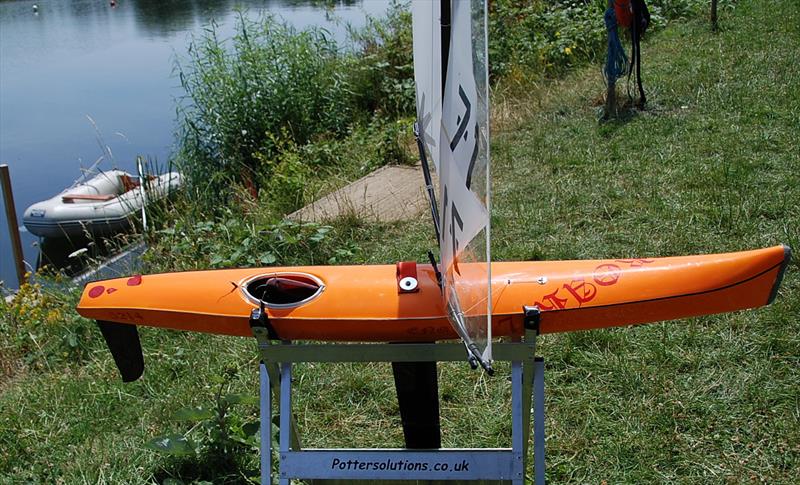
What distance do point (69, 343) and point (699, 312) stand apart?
2.77m

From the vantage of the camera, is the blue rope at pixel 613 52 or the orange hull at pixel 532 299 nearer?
the orange hull at pixel 532 299

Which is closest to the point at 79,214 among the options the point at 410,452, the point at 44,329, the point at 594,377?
the point at 44,329

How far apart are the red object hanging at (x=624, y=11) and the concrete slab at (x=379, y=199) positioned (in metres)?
1.86

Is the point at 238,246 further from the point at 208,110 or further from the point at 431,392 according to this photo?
the point at 208,110

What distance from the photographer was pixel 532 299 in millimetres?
2014

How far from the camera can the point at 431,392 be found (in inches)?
89.9

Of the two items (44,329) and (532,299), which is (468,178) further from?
(44,329)

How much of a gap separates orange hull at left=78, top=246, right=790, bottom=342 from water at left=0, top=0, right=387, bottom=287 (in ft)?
20.3

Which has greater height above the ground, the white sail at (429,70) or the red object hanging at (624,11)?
the white sail at (429,70)

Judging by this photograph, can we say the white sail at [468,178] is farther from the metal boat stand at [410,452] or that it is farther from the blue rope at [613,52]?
the blue rope at [613,52]

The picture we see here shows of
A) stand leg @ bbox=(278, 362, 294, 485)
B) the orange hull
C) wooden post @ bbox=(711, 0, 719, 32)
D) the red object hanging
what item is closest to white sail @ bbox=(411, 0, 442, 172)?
the orange hull

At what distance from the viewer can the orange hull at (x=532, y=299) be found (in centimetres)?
200

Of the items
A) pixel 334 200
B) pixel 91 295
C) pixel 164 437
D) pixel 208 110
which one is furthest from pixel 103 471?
pixel 208 110

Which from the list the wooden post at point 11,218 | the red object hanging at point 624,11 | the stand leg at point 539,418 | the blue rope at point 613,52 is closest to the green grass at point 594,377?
the stand leg at point 539,418
